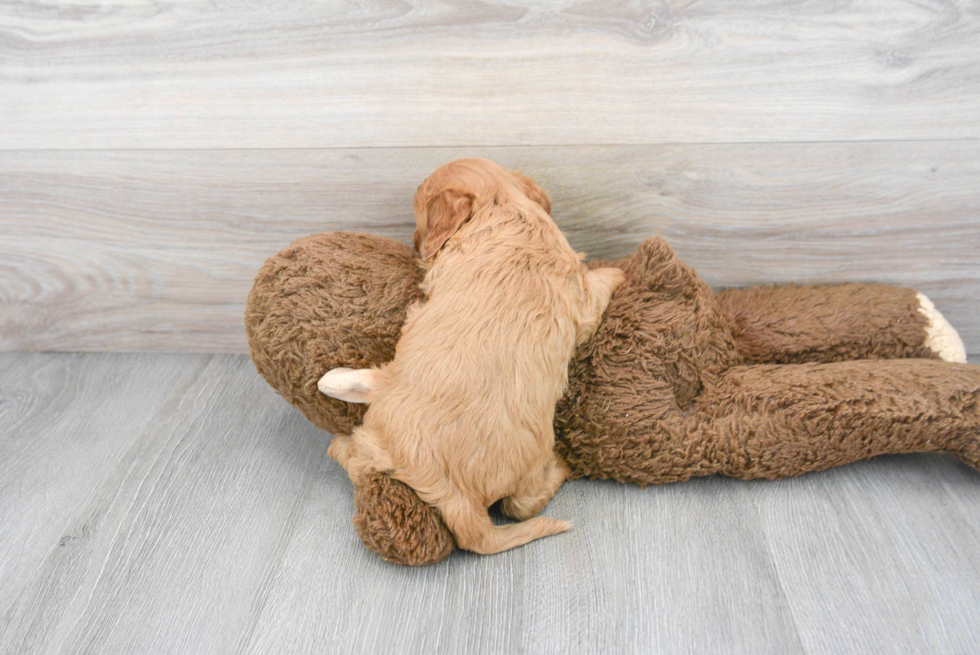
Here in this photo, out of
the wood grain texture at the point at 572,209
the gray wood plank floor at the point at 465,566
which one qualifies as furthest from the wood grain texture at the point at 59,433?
the wood grain texture at the point at 572,209

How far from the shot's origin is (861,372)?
3.37 ft

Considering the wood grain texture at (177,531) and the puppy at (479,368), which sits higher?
the puppy at (479,368)

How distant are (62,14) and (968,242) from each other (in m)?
1.58

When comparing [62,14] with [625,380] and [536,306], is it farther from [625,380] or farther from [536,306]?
[625,380]

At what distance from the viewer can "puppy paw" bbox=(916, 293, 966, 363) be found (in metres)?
1.13

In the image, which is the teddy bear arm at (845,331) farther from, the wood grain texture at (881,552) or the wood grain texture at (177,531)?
the wood grain texture at (177,531)

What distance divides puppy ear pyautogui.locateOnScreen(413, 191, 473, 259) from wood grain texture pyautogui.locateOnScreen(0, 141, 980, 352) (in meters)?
0.22

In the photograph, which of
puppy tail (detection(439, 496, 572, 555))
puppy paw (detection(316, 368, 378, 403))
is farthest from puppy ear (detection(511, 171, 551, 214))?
puppy tail (detection(439, 496, 572, 555))

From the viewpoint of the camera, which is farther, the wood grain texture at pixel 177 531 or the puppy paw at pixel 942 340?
the puppy paw at pixel 942 340

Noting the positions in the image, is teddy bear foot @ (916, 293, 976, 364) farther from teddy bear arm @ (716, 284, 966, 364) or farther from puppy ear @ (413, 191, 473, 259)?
puppy ear @ (413, 191, 473, 259)

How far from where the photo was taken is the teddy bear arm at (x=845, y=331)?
1121 millimetres

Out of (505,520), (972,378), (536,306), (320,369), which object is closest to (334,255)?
(320,369)

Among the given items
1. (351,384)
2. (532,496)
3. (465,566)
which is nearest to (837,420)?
(532,496)

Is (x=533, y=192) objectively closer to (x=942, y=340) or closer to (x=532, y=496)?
(x=532, y=496)
